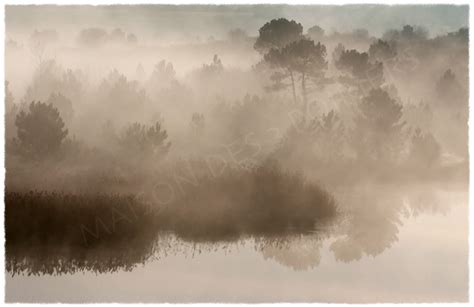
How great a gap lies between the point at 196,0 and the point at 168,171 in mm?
1576

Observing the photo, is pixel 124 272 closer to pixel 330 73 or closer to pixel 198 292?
pixel 198 292

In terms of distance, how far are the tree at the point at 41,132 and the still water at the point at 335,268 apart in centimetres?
112

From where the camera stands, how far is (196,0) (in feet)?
20.4

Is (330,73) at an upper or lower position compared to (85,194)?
upper

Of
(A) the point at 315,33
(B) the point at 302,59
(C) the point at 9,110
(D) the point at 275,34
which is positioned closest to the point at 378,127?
(B) the point at 302,59

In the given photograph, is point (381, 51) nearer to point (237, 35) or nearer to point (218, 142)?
point (237, 35)

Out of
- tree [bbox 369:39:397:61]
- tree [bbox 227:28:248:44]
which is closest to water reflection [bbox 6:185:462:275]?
tree [bbox 369:39:397:61]

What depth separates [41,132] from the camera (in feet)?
19.7

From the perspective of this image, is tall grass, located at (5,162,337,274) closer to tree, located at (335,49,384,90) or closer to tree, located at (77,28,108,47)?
tree, located at (335,49,384,90)

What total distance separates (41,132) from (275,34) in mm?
2247

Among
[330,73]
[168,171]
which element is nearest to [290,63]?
[330,73]

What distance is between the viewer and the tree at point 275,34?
20.1 ft

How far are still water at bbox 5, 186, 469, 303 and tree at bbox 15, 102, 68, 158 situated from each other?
3.67 feet

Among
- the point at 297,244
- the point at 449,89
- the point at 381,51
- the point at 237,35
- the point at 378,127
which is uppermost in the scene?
the point at 237,35
